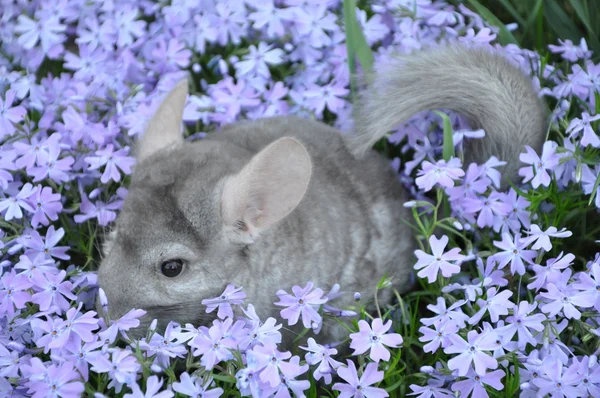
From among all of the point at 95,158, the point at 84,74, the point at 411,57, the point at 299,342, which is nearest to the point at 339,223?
the point at 299,342

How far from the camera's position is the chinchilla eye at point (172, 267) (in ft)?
7.89

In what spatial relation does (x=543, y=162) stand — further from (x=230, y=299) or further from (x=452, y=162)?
(x=230, y=299)

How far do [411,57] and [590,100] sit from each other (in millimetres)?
757

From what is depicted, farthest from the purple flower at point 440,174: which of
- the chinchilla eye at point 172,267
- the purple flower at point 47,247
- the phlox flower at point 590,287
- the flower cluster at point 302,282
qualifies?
the purple flower at point 47,247

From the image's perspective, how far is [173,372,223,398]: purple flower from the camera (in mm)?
2082

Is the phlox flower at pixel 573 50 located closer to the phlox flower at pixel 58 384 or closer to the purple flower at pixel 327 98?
the purple flower at pixel 327 98

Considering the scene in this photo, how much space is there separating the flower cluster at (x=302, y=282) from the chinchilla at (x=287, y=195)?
96 mm

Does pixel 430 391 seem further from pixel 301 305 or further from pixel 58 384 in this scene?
pixel 58 384

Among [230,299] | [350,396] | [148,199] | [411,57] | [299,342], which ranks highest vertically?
[411,57]

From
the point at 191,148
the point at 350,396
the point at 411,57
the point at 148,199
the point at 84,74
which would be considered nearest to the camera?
the point at 350,396

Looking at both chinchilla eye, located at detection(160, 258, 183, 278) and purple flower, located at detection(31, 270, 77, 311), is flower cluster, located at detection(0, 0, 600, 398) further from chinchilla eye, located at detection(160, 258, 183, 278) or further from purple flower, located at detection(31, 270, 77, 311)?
chinchilla eye, located at detection(160, 258, 183, 278)

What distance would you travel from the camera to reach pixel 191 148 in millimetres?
2625

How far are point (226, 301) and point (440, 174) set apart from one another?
86cm

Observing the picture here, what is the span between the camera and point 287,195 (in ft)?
7.89
